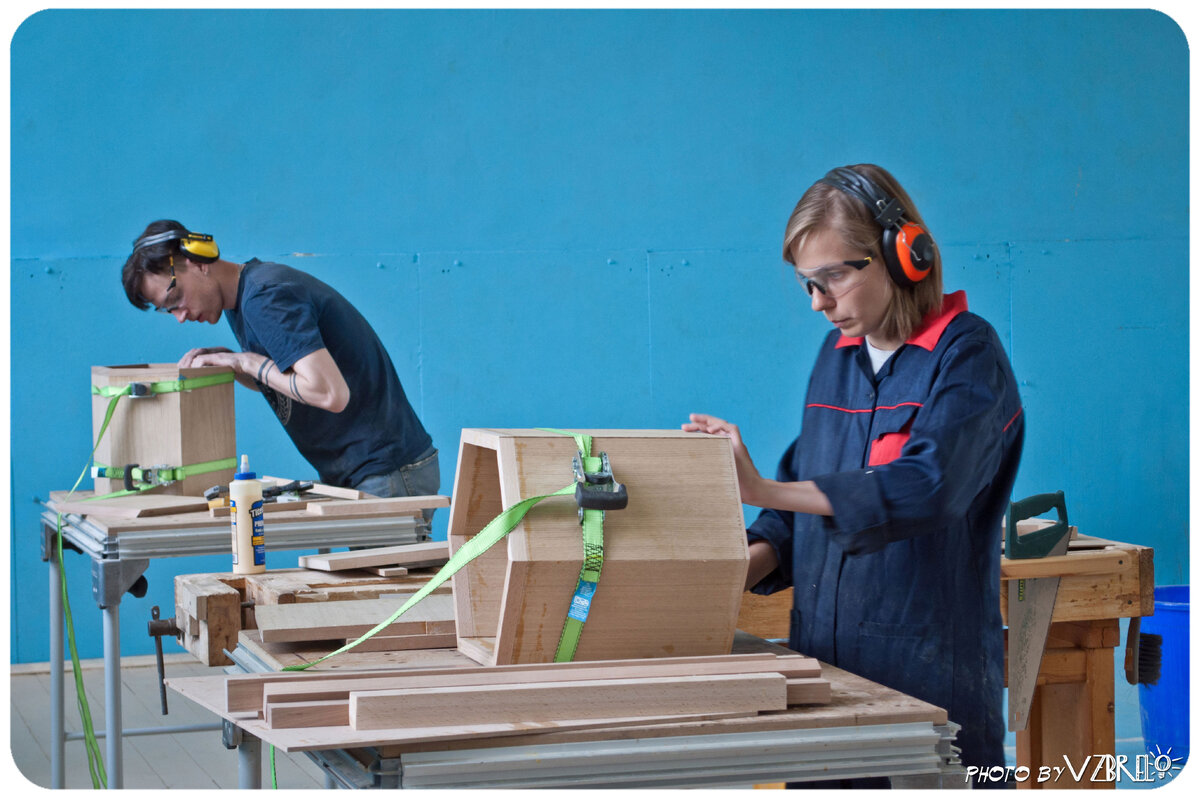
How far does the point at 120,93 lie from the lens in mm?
5273

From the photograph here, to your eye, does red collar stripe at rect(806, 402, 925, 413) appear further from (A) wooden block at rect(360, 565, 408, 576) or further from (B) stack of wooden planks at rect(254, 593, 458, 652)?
(A) wooden block at rect(360, 565, 408, 576)

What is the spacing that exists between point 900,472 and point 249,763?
1.14 meters

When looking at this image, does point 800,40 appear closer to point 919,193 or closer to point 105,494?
point 919,193

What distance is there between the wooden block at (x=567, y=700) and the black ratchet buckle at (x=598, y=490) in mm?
233

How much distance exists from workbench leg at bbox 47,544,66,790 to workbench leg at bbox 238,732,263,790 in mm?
1966

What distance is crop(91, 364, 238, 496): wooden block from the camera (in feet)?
11.7

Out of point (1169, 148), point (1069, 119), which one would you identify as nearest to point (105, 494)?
point (1069, 119)

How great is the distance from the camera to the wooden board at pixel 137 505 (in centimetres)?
328

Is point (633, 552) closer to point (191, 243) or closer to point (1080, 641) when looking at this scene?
point (1080, 641)

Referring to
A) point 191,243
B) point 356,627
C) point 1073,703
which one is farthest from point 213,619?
point 1073,703

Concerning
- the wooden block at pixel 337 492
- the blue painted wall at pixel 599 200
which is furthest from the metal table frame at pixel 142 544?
the blue painted wall at pixel 599 200

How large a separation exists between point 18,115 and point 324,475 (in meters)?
2.52

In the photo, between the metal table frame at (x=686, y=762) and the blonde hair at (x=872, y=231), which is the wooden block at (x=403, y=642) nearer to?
the metal table frame at (x=686, y=762)

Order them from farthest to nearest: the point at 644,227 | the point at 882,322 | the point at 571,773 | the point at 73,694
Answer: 1. the point at 644,227
2. the point at 73,694
3. the point at 882,322
4. the point at 571,773
